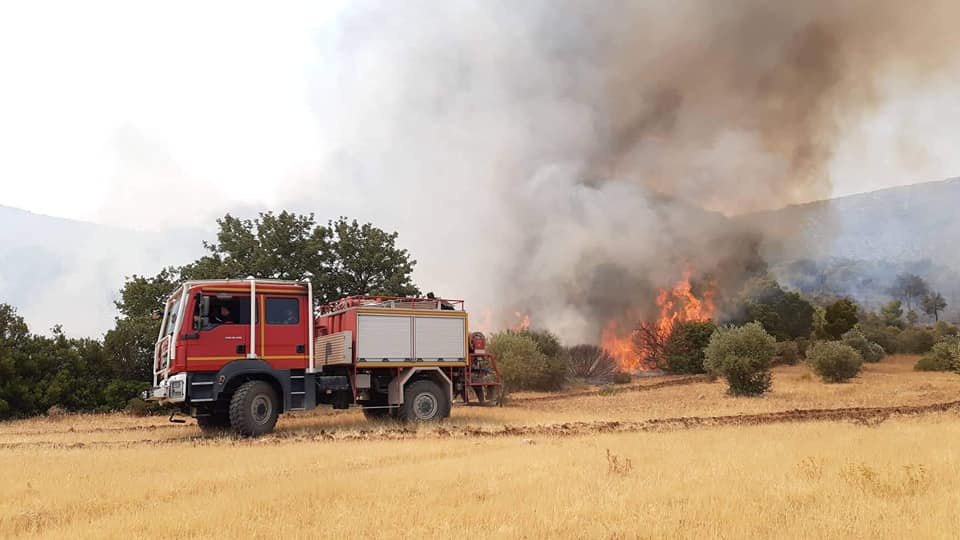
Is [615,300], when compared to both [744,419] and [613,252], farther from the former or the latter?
[744,419]

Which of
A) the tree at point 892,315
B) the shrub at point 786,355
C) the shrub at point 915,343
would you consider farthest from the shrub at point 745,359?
the tree at point 892,315

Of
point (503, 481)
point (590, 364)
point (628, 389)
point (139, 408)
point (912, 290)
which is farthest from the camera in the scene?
point (912, 290)

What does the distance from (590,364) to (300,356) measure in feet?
83.7

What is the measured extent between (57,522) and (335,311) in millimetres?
11388

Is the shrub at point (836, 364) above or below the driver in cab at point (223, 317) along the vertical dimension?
below

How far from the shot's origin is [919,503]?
746 centimetres

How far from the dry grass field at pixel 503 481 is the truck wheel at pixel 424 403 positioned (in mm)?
672

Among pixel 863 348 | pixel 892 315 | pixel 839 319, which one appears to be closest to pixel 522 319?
→ pixel 863 348

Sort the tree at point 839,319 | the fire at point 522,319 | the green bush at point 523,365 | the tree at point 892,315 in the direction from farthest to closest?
the tree at point 892,315 → the tree at point 839,319 → the fire at point 522,319 → the green bush at point 523,365

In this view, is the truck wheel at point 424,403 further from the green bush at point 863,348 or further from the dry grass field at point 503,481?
the green bush at point 863,348

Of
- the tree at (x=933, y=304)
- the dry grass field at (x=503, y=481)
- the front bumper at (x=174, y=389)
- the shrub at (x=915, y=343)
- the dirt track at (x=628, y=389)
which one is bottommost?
the dry grass field at (x=503, y=481)

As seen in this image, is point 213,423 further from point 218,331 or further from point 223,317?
point 223,317

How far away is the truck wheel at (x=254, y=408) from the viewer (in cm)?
1570

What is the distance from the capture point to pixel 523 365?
33.6 m
